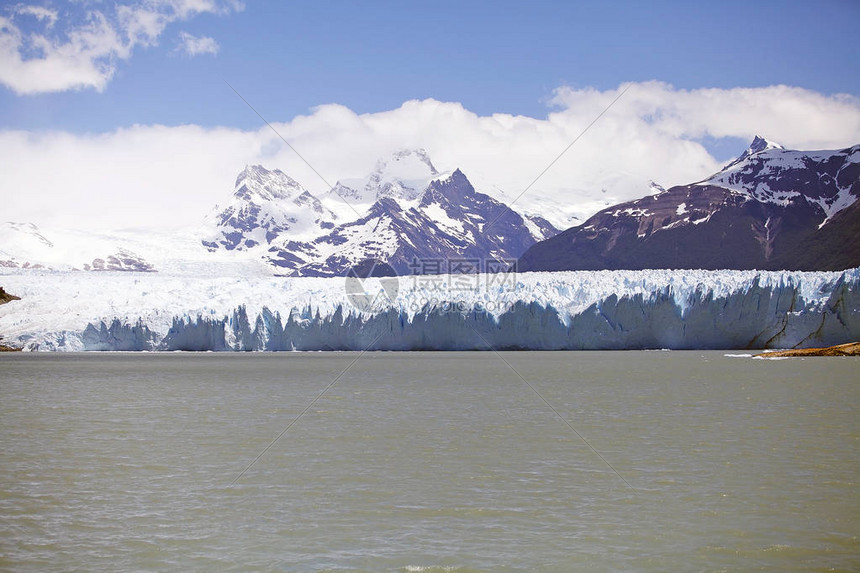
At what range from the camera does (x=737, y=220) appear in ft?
355

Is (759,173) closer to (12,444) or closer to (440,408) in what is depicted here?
(440,408)

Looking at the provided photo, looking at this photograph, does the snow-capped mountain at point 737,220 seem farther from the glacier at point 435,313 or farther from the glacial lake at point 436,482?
the glacial lake at point 436,482

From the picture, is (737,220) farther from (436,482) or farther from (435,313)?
(436,482)

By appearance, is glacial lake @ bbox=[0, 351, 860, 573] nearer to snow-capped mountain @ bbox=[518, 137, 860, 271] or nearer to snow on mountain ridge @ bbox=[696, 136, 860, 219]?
snow-capped mountain @ bbox=[518, 137, 860, 271]

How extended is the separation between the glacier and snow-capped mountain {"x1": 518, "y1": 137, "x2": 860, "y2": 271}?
183 feet

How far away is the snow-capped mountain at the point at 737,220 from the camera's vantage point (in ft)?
336

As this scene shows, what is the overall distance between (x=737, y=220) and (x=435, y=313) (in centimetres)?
8011

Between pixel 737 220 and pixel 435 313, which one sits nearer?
pixel 435 313

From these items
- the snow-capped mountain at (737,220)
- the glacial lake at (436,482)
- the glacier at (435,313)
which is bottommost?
the glacial lake at (436,482)

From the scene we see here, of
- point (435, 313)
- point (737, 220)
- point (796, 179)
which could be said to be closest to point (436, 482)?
point (435, 313)

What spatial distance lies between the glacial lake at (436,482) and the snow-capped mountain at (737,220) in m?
81.3

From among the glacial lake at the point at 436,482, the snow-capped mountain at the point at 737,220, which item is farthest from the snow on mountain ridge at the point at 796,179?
the glacial lake at the point at 436,482

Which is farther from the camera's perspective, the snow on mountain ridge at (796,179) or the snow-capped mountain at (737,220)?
the snow on mountain ridge at (796,179)

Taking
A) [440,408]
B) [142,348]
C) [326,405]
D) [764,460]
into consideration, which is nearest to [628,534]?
[764,460]
